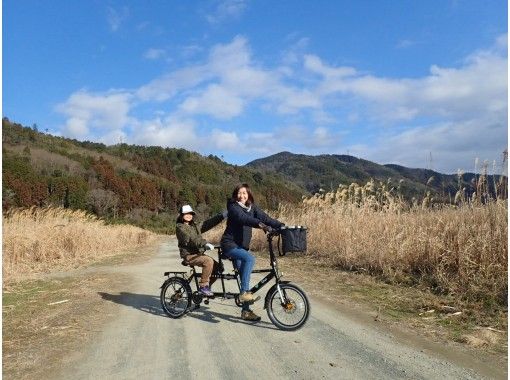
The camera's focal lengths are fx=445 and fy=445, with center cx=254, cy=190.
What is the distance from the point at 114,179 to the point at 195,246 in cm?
9129

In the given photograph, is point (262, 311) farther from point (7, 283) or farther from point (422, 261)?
point (7, 283)

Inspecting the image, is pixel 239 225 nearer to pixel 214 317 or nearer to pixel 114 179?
pixel 214 317

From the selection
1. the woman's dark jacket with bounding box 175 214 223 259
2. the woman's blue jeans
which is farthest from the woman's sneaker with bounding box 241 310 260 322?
the woman's dark jacket with bounding box 175 214 223 259

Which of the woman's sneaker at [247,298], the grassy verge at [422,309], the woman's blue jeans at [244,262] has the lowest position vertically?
the grassy verge at [422,309]

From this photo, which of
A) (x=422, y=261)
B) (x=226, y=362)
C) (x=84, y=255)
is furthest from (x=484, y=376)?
(x=84, y=255)

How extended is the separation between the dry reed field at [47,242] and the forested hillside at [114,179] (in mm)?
26250

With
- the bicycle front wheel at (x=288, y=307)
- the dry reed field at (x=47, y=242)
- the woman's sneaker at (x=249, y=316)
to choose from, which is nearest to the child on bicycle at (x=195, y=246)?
the woman's sneaker at (x=249, y=316)

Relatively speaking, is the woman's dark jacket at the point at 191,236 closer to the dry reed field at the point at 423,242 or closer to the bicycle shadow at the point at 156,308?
the bicycle shadow at the point at 156,308

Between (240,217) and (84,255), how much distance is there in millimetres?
11651

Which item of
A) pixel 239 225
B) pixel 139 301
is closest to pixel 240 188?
pixel 239 225

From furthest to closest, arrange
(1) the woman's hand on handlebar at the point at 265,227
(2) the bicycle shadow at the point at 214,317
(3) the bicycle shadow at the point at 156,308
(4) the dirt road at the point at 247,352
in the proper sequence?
(3) the bicycle shadow at the point at 156,308 < (2) the bicycle shadow at the point at 214,317 < (1) the woman's hand on handlebar at the point at 265,227 < (4) the dirt road at the point at 247,352

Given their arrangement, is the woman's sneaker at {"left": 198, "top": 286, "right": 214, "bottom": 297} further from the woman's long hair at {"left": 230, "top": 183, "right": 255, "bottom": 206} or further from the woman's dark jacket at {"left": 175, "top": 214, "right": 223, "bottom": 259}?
the woman's long hair at {"left": 230, "top": 183, "right": 255, "bottom": 206}

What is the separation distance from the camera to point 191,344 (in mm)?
5469

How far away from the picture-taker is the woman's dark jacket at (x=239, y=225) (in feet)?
21.2
